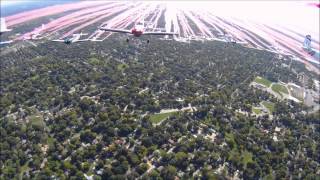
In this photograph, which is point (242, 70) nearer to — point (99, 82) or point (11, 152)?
point (99, 82)

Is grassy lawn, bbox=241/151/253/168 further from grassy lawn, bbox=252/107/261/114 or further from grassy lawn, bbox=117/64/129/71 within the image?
grassy lawn, bbox=117/64/129/71

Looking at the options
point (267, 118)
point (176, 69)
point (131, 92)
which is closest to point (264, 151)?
point (267, 118)

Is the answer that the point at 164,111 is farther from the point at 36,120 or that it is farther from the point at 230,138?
the point at 36,120

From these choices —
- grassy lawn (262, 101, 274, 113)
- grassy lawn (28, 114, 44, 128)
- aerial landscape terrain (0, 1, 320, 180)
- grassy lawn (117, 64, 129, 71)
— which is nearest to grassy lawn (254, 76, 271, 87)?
aerial landscape terrain (0, 1, 320, 180)

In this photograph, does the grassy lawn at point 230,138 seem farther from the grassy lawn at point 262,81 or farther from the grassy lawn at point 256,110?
the grassy lawn at point 262,81

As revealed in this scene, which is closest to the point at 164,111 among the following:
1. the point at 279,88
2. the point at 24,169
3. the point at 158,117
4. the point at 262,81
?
the point at 158,117


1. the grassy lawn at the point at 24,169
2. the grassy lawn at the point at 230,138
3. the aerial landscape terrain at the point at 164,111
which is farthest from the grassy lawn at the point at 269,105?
the grassy lawn at the point at 24,169

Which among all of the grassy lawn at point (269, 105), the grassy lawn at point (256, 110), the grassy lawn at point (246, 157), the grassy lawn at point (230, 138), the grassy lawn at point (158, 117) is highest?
the grassy lawn at point (158, 117)

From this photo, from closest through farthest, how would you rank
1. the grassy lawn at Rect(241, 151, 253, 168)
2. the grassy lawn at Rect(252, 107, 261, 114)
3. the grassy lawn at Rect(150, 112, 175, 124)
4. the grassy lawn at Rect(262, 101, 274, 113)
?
1. the grassy lawn at Rect(241, 151, 253, 168)
2. the grassy lawn at Rect(150, 112, 175, 124)
3. the grassy lawn at Rect(252, 107, 261, 114)
4. the grassy lawn at Rect(262, 101, 274, 113)
